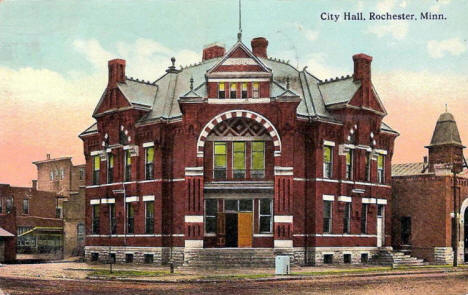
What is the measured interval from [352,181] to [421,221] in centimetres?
653

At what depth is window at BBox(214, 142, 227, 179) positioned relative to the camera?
3694cm

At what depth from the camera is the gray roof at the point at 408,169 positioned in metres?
46.1

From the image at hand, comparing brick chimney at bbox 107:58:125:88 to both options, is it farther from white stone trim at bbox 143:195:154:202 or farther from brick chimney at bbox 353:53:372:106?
brick chimney at bbox 353:53:372:106

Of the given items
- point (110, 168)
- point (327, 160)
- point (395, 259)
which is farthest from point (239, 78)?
point (395, 259)

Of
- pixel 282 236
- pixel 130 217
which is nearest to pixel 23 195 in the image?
pixel 130 217

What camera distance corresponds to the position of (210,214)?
36.8 meters

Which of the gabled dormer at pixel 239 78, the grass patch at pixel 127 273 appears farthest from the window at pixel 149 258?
the gabled dormer at pixel 239 78

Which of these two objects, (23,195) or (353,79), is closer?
(353,79)

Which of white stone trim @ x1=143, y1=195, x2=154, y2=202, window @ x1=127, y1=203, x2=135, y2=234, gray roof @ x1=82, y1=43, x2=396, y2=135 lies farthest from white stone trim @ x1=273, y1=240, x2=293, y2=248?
window @ x1=127, y1=203, x2=135, y2=234

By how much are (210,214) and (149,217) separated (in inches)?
149

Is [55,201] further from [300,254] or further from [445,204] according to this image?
[445,204]

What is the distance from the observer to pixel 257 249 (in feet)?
116

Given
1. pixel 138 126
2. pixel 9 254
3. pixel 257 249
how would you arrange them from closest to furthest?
pixel 257 249 → pixel 138 126 → pixel 9 254

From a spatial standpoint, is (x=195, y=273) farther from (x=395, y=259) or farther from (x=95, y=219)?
(x=395, y=259)
